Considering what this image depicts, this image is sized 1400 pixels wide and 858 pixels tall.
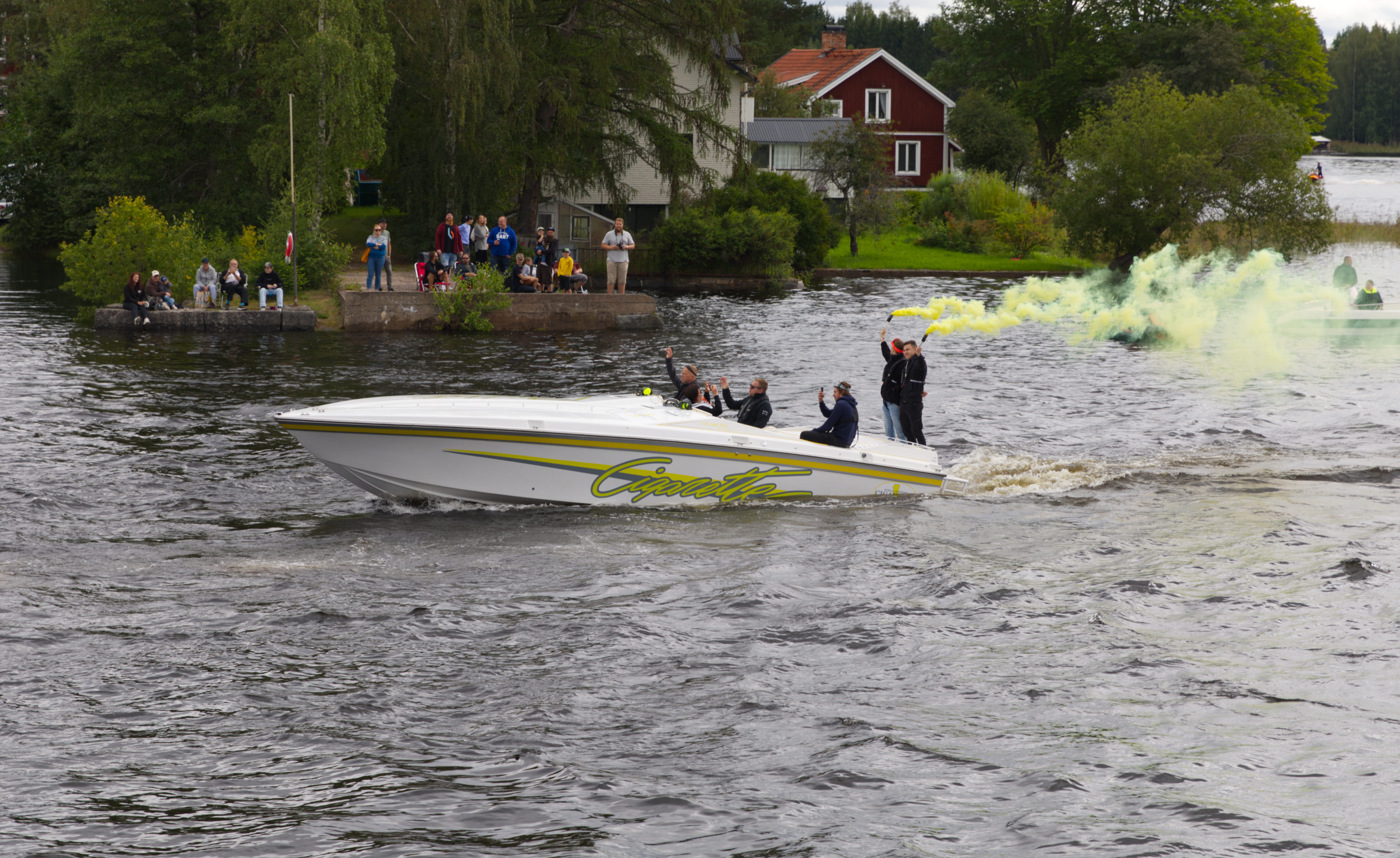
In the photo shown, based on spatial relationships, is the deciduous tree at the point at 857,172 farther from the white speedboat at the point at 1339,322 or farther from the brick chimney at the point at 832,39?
the brick chimney at the point at 832,39

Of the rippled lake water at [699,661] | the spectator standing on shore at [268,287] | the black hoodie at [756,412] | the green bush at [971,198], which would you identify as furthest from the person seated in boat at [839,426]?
the green bush at [971,198]

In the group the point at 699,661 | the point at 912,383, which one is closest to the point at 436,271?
the point at 912,383

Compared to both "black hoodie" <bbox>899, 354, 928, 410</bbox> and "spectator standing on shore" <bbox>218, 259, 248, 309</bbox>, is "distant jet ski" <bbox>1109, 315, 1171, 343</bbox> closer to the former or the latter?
"black hoodie" <bbox>899, 354, 928, 410</bbox>

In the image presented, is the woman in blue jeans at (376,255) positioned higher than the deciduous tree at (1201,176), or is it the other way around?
the deciduous tree at (1201,176)

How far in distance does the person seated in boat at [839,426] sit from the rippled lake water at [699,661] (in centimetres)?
75

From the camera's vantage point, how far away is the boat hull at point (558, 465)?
43.1ft

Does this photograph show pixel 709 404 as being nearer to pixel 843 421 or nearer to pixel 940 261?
pixel 843 421

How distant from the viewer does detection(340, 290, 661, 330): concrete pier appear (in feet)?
97.4

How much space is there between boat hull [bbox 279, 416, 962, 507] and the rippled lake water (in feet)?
0.94

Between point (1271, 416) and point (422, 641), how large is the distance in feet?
54.0

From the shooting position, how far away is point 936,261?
162 feet

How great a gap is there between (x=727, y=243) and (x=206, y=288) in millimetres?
18025

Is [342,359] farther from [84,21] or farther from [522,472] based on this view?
[84,21]

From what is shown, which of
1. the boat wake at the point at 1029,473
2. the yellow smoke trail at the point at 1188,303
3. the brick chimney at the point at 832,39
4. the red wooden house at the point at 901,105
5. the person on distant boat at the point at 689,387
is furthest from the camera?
the brick chimney at the point at 832,39
